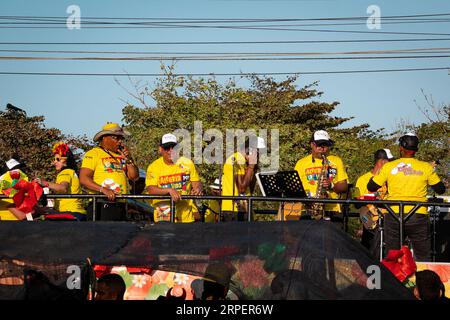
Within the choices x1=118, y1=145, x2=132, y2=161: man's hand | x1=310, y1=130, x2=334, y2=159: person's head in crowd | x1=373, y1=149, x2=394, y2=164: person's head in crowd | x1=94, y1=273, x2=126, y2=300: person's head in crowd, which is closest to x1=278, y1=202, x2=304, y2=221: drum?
x1=310, y1=130, x2=334, y2=159: person's head in crowd

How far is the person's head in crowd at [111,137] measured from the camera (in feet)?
31.3

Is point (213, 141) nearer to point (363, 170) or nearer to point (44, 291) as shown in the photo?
point (363, 170)

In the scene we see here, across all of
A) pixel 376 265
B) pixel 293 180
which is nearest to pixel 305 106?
pixel 293 180

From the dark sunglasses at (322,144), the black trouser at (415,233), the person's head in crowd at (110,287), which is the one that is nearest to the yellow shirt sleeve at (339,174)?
the dark sunglasses at (322,144)

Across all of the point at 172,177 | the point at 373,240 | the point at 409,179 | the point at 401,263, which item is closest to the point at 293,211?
the point at 373,240

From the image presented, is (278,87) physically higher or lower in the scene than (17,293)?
higher

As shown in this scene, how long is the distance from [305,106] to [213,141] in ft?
55.9

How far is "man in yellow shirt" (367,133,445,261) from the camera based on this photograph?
8766 mm

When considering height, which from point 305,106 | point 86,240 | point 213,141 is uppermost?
point 305,106

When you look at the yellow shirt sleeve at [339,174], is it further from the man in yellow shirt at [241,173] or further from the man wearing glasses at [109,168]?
the man wearing glasses at [109,168]

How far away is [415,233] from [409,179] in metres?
0.70

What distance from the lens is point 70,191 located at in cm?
988

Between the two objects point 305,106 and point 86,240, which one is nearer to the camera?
point 86,240

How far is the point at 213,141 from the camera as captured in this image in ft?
73.2
